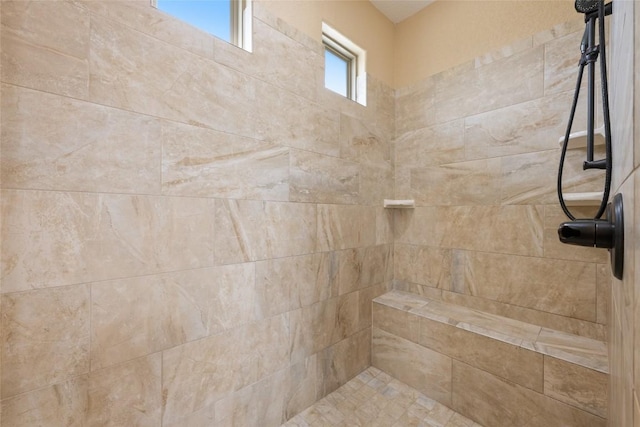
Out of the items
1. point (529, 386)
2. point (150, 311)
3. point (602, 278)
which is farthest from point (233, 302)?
point (602, 278)

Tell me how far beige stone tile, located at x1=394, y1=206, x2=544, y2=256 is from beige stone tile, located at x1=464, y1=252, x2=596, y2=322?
0.07 m

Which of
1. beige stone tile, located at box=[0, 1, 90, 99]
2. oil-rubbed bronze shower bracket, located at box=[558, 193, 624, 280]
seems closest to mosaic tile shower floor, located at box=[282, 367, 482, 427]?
oil-rubbed bronze shower bracket, located at box=[558, 193, 624, 280]

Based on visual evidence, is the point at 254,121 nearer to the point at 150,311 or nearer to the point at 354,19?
the point at 150,311

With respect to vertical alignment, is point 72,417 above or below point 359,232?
below

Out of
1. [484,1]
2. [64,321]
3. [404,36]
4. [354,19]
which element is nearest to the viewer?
[64,321]

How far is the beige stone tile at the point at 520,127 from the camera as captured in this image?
155cm

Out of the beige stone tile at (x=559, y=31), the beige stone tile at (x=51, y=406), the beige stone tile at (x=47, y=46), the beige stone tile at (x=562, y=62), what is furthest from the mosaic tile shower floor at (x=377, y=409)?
the beige stone tile at (x=559, y=31)

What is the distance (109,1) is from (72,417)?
1485 mm

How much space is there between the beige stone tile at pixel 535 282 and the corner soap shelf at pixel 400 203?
20.7 inches

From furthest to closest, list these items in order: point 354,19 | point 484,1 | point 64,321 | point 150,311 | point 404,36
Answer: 1. point 404,36
2. point 354,19
3. point 484,1
4. point 150,311
5. point 64,321

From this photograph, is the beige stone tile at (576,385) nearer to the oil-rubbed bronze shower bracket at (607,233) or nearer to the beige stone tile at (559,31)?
the oil-rubbed bronze shower bracket at (607,233)

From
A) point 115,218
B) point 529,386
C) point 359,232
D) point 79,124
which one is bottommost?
point 529,386

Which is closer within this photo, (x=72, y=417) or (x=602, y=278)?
(x=72, y=417)

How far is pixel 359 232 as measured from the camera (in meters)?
1.97
